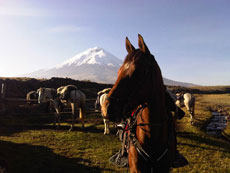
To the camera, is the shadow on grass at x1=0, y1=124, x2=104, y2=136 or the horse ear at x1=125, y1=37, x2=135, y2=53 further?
the shadow on grass at x1=0, y1=124, x2=104, y2=136

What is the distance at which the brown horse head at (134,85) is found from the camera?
1.69 m

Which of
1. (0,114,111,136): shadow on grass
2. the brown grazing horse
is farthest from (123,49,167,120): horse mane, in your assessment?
(0,114,111,136): shadow on grass

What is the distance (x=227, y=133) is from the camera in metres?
11.7

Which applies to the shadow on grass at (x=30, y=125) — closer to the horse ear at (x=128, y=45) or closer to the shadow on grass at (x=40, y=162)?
the shadow on grass at (x=40, y=162)

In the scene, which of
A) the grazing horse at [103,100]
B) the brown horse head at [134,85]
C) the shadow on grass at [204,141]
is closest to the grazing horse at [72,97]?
the grazing horse at [103,100]

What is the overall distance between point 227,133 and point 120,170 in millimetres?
10281

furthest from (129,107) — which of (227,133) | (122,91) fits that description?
(227,133)

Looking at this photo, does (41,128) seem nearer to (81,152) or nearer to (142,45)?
(81,152)

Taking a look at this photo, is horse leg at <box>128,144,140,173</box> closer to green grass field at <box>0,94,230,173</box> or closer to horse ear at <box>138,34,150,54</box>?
horse ear at <box>138,34,150,54</box>

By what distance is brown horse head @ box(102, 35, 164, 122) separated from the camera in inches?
66.7

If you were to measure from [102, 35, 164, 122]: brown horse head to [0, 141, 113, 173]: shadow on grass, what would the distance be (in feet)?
15.5

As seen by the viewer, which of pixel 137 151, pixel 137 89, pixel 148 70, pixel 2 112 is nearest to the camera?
pixel 137 89

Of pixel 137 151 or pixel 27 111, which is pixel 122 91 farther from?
pixel 27 111

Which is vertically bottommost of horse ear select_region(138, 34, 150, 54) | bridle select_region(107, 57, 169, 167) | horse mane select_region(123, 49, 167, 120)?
bridle select_region(107, 57, 169, 167)
